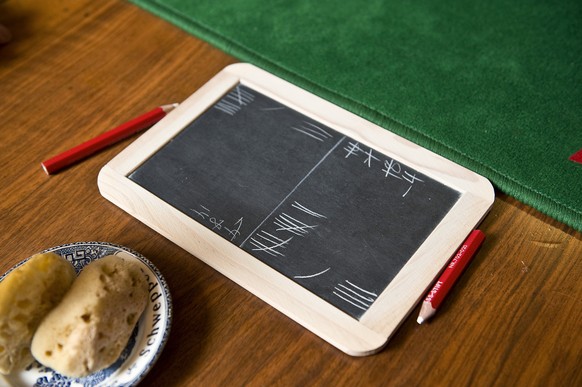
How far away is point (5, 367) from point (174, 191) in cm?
30

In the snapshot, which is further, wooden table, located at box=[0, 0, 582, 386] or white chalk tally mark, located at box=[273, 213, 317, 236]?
white chalk tally mark, located at box=[273, 213, 317, 236]

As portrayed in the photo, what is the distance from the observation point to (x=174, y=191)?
2.78 feet

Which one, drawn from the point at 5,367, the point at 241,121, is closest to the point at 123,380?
the point at 5,367

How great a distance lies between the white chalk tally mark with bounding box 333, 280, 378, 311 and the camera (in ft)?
2.38

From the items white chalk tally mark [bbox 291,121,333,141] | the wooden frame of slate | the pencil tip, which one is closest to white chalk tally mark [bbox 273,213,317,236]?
the wooden frame of slate

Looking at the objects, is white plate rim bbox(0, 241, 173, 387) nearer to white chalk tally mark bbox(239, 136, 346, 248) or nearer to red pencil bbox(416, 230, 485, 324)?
white chalk tally mark bbox(239, 136, 346, 248)

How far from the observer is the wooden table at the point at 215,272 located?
696mm

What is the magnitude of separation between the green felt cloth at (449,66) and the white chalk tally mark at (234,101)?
0.08 meters

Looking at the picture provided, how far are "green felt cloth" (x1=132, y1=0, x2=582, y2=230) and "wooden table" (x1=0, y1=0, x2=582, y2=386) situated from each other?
0.21ft

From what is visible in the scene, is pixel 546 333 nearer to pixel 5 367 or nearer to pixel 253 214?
pixel 253 214

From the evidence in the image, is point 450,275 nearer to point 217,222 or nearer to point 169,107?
point 217,222

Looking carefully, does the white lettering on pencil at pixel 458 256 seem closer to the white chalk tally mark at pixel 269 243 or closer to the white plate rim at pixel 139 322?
the white chalk tally mark at pixel 269 243

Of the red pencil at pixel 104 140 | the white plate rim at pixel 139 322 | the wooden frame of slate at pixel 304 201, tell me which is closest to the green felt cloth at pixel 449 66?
the wooden frame of slate at pixel 304 201

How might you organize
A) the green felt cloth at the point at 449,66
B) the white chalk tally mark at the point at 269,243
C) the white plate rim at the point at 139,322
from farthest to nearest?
the green felt cloth at the point at 449,66, the white chalk tally mark at the point at 269,243, the white plate rim at the point at 139,322
